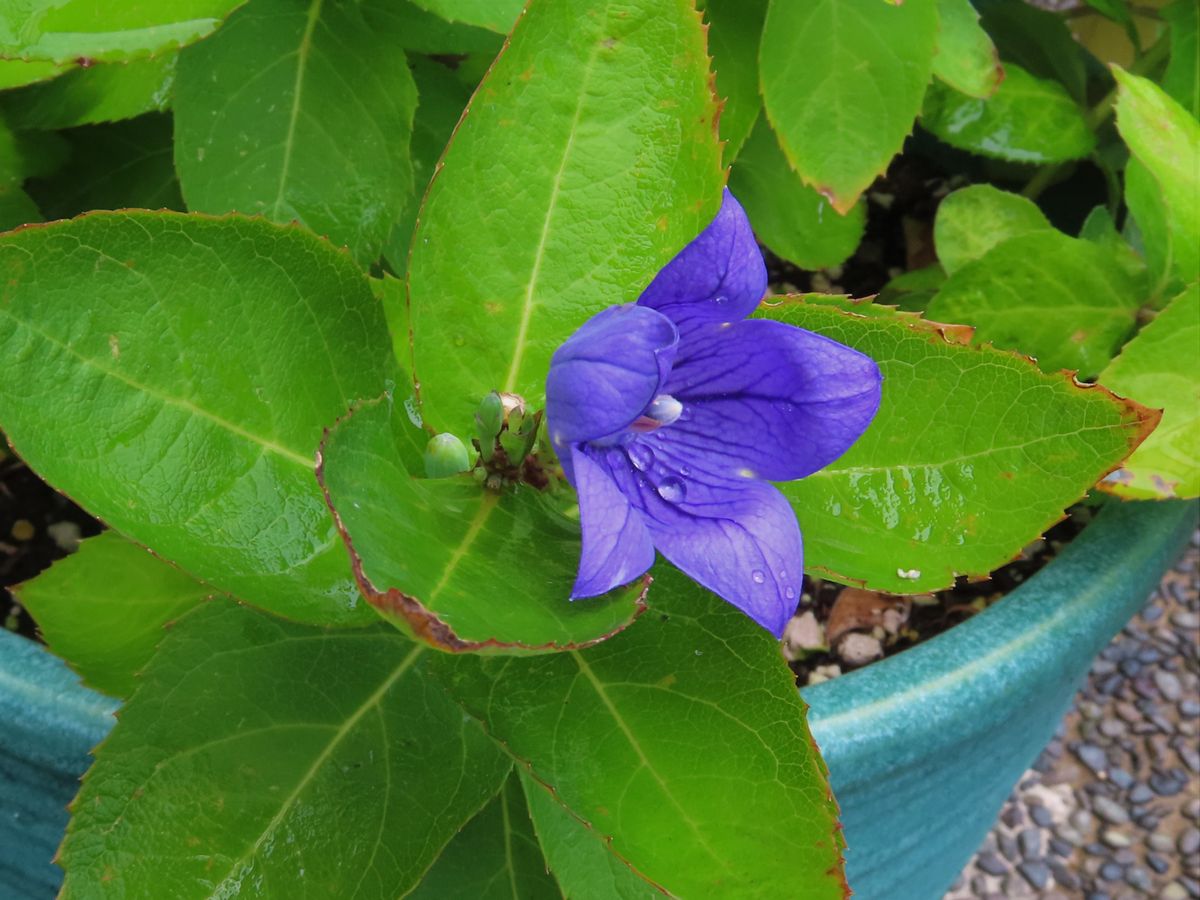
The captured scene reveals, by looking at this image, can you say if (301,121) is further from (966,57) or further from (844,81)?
(966,57)

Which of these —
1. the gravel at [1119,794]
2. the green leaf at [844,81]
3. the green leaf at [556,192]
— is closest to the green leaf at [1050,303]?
the green leaf at [844,81]

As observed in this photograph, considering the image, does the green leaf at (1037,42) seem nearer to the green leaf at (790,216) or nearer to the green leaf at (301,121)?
the green leaf at (790,216)

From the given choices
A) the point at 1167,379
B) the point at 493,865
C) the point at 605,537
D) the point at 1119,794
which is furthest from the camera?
the point at 1119,794

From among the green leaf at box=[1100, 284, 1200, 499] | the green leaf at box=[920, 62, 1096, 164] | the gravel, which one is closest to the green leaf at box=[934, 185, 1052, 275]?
the green leaf at box=[920, 62, 1096, 164]

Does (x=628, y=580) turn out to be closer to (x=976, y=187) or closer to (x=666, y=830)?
(x=666, y=830)

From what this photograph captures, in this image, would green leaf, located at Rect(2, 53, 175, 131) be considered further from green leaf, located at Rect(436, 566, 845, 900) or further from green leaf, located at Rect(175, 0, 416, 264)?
green leaf, located at Rect(436, 566, 845, 900)

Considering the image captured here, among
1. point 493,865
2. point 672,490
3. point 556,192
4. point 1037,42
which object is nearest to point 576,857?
point 493,865
